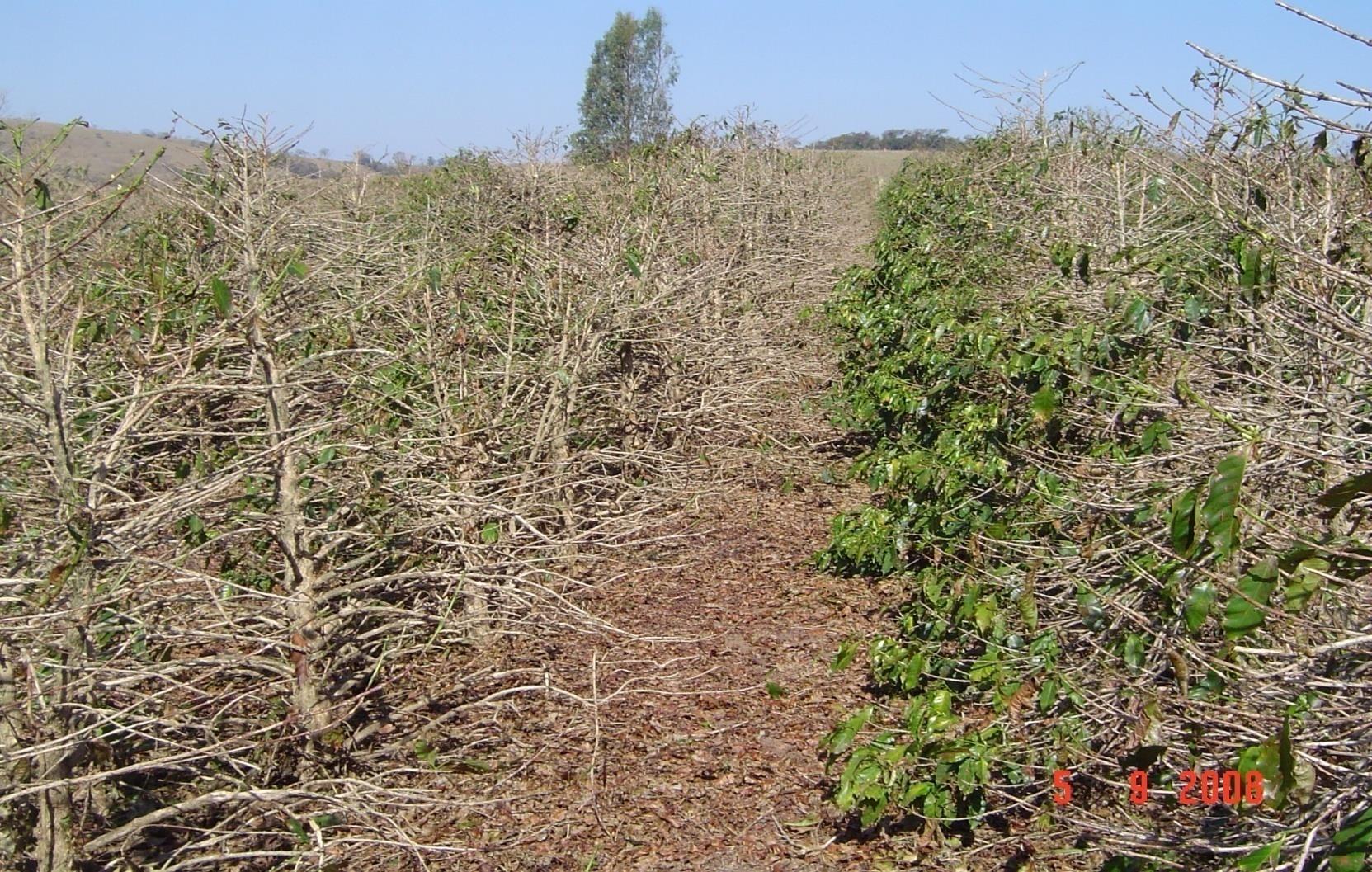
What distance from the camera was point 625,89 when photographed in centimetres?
2895

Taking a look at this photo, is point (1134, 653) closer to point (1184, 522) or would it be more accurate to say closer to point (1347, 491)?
point (1184, 522)

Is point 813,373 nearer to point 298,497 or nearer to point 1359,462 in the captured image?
point 298,497

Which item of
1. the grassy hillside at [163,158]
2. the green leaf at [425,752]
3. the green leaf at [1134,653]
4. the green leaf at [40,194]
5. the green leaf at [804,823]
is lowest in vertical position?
the green leaf at [425,752]

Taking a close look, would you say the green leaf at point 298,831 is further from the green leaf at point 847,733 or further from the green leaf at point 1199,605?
the green leaf at point 1199,605

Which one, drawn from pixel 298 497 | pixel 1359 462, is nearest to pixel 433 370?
pixel 298 497

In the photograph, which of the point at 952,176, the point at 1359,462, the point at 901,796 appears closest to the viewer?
the point at 1359,462

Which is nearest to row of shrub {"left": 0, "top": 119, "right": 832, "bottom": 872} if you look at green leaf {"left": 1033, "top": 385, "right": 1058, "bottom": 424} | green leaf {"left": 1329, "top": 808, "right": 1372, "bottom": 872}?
green leaf {"left": 1033, "top": 385, "right": 1058, "bottom": 424}

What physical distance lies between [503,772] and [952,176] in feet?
49.8

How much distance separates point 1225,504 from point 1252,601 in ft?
0.66

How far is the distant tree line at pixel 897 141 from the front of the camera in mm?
28047

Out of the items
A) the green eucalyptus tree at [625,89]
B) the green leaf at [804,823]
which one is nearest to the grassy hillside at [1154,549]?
the green leaf at [804,823]

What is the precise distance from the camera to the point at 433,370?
227 inches

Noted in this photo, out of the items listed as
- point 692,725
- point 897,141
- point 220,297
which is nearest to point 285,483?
point 220,297
